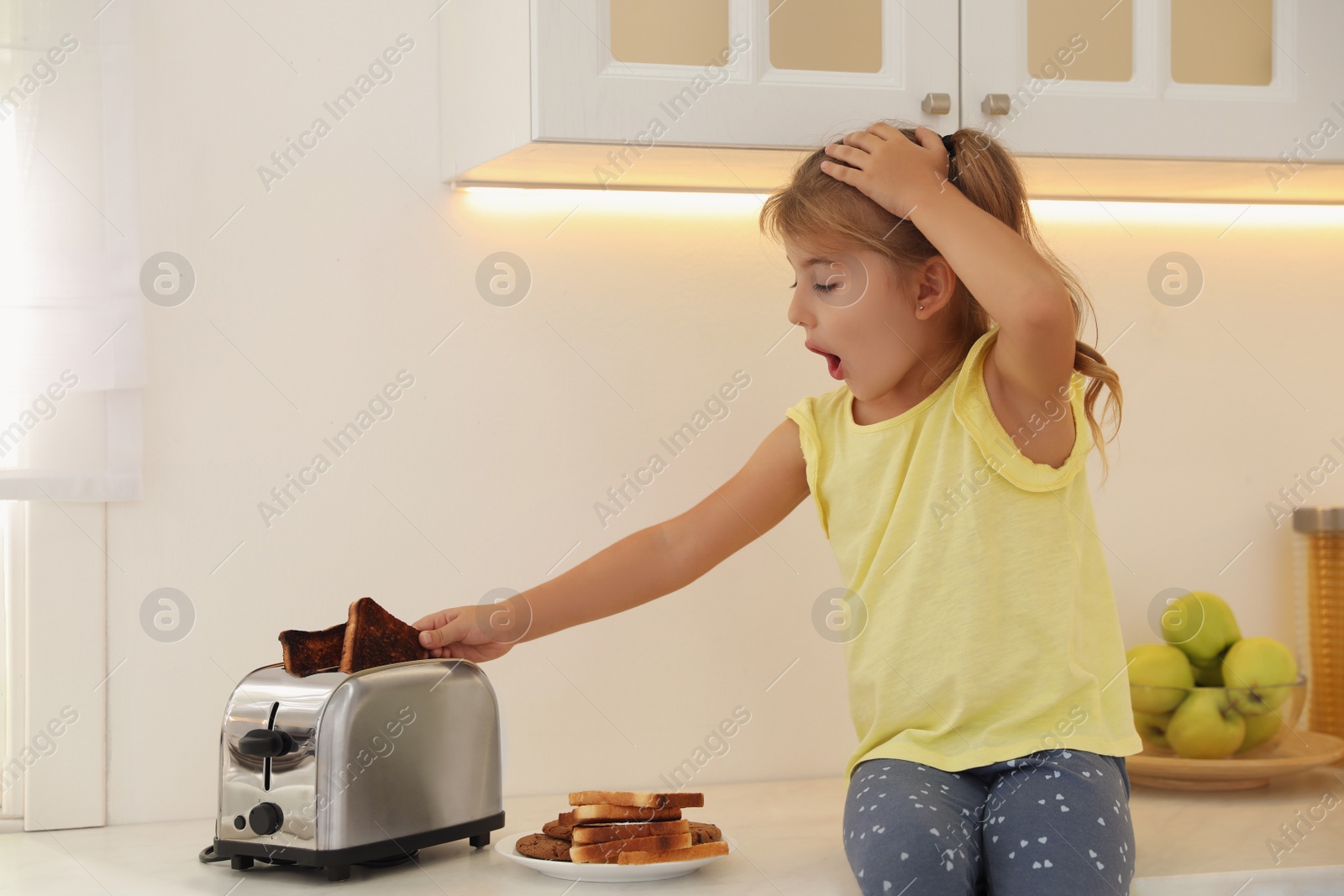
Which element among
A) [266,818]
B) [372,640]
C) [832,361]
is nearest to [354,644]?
[372,640]

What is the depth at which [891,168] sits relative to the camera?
1.00 metres

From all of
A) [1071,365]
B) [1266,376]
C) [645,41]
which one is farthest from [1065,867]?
[1266,376]

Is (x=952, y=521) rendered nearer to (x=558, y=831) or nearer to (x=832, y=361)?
(x=832, y=361)

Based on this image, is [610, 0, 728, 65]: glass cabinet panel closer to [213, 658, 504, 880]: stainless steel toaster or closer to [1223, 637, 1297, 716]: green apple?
[213, 658, 504, 880]: stainless steel toaster

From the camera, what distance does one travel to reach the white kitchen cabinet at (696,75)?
104 cm

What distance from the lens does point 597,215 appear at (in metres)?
1.34


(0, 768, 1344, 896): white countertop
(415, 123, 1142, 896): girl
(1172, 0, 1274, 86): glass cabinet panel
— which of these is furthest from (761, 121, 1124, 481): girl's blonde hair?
(0, 768, 1344, 896): white countertop

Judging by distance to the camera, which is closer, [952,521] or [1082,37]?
[952,521]

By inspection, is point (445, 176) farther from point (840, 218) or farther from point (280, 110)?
point (840, 218)

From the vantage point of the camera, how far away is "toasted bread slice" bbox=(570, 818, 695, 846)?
1.01 meters

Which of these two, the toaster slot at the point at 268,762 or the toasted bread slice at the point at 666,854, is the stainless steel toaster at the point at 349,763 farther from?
the toasted bread slice at the point at 666,854

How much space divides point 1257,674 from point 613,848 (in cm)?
71

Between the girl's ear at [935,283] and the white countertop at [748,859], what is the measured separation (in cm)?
47

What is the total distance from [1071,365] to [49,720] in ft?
3.25
